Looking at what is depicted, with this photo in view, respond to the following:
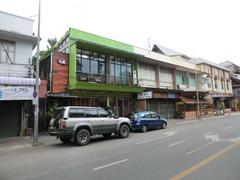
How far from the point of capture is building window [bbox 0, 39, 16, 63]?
16547 mm

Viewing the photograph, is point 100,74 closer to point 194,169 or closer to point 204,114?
point 194,169

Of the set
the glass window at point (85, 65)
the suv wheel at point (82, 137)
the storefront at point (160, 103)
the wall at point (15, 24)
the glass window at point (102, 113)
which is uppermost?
the wall at point (15, 24)

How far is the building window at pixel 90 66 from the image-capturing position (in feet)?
68.7

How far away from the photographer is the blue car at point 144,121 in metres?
18.0

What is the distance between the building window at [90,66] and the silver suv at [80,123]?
7834 mm

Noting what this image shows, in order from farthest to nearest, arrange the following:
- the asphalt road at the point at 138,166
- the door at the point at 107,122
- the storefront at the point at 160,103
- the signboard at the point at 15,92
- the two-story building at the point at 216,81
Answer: the two-story building at the point at 216,81 → the storefront at the point at 160,103 → the signboard at the point at 15,92 → the door at the point at 107,122 → the asphalt road at the point at 138,166

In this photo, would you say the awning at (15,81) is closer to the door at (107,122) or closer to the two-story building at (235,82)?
the door at (107,122)

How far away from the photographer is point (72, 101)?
67.3ft

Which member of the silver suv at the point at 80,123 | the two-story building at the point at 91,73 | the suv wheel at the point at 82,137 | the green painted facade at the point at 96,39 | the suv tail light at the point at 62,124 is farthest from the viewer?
the green painted facade at the point at 96,39

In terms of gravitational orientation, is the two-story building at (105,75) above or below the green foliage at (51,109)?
above

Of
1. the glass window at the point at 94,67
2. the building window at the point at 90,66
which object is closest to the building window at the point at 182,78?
the building window at the point at 90,66

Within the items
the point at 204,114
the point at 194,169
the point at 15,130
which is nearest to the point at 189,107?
the point at 204,114

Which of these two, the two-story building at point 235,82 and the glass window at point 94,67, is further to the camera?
the two-story building at point 235,82

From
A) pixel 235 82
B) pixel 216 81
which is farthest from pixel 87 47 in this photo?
pixel 235 82
